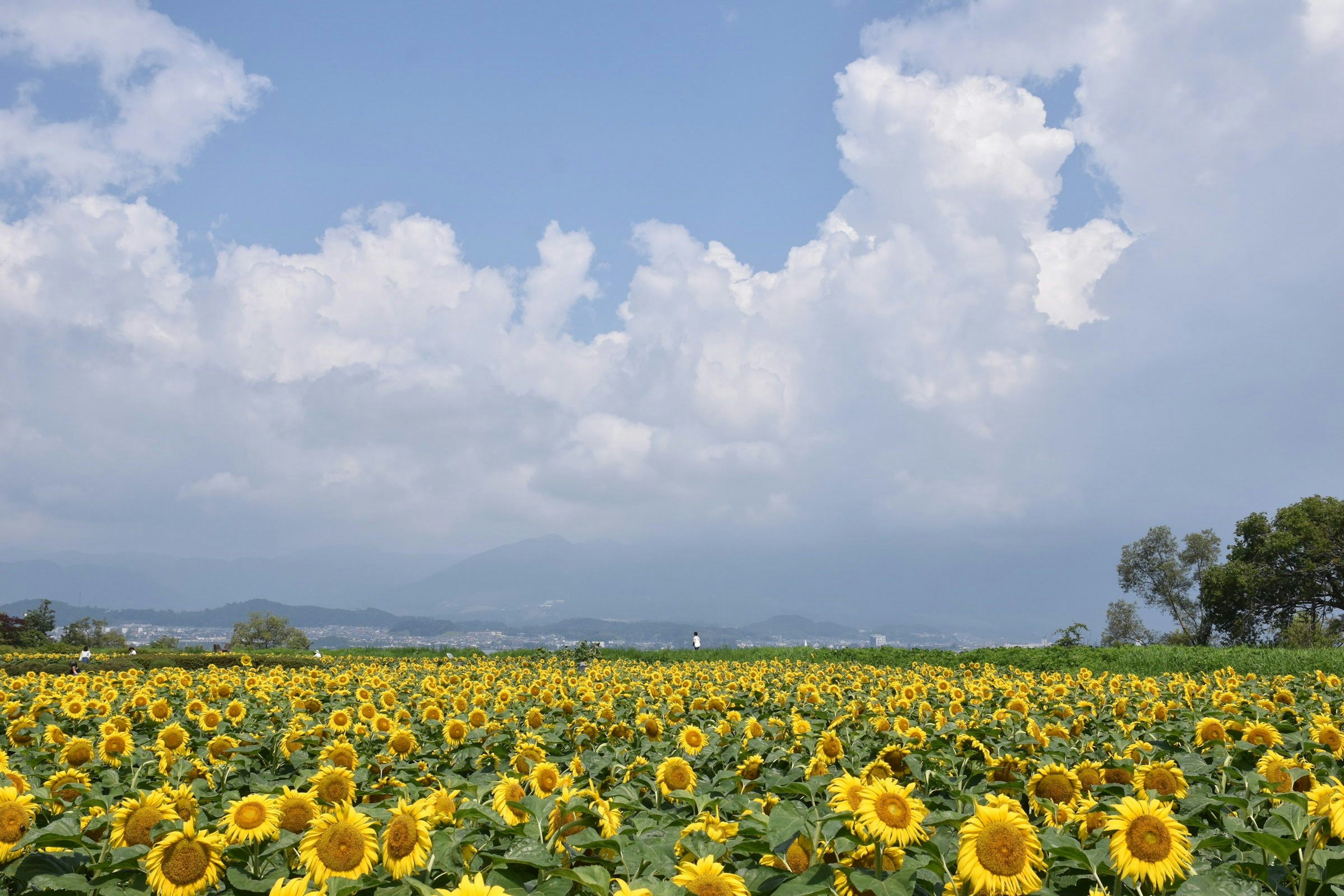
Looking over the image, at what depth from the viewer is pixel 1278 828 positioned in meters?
3.66

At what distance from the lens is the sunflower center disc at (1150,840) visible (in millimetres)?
3287

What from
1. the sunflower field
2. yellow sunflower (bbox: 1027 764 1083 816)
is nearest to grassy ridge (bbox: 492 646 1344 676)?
the sunflower field

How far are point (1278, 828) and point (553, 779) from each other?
3.87 m

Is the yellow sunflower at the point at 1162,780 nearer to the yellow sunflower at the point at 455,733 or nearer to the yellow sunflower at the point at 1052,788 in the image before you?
the yellow sunflower at the point at 1052,788

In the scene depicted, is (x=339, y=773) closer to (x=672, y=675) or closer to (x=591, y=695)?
(x=591, y=695)

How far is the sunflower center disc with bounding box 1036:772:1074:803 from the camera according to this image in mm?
4785

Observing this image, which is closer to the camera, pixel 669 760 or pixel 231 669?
pixel 669 760

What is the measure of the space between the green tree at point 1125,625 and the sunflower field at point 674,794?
9430 cm

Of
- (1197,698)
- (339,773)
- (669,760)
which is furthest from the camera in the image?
(1197,698)

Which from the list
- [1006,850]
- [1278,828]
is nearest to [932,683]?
[1278,828]

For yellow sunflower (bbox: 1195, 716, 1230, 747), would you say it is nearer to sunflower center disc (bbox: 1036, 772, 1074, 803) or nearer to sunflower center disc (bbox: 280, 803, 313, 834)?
sunflower center disc (bbox: 1036, 772, 1074, 803)

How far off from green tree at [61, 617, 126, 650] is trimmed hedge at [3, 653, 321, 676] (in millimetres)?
31649

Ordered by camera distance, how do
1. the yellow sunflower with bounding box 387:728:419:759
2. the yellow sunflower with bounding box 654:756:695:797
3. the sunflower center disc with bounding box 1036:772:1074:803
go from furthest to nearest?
the yellow sunflower with bounding box 387:728:419:759
the yellow sunflower with bounding box 654:756:695:797
the sunflower center disc with bounding box 1036:772:1074:803

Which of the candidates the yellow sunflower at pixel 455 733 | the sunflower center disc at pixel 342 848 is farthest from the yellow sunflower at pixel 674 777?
the yellow sunflower at pixel 455 733
